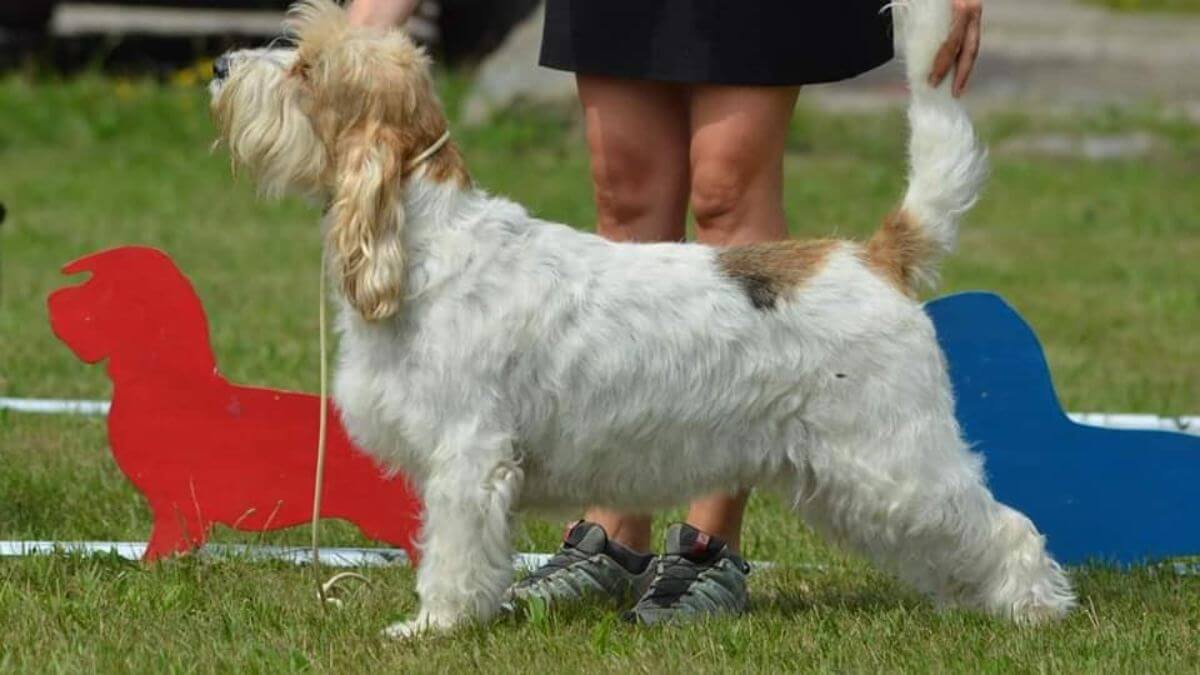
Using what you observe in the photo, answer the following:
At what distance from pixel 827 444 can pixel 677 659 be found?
1.89 feet

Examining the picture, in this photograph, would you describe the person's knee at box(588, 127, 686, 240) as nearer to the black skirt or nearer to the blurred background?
the black skirt

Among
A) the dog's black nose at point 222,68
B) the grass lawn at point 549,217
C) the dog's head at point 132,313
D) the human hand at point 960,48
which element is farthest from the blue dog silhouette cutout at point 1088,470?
the dog's black nose at point 222,68

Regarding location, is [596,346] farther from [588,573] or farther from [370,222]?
[588,573]

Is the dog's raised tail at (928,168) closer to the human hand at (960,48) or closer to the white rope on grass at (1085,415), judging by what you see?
the human hand at (960,48)

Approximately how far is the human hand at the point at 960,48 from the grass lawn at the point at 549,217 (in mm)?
1174

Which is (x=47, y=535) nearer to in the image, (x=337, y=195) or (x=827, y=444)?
(x=337, y=195)

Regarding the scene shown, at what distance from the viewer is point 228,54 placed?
4.34 m

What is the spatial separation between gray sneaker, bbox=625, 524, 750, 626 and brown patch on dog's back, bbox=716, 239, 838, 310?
2.38 ft

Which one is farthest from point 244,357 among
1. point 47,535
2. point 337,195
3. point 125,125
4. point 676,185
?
point 125,125

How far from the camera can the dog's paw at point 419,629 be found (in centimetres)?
441

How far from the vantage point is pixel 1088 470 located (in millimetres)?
5359

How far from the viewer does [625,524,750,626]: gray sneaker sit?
187 inches

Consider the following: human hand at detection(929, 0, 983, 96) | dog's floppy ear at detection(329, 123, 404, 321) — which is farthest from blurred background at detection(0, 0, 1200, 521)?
human hand at detection(929, 0, 983, 96)

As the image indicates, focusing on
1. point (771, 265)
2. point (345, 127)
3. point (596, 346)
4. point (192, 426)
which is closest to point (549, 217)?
point (192, 426)
